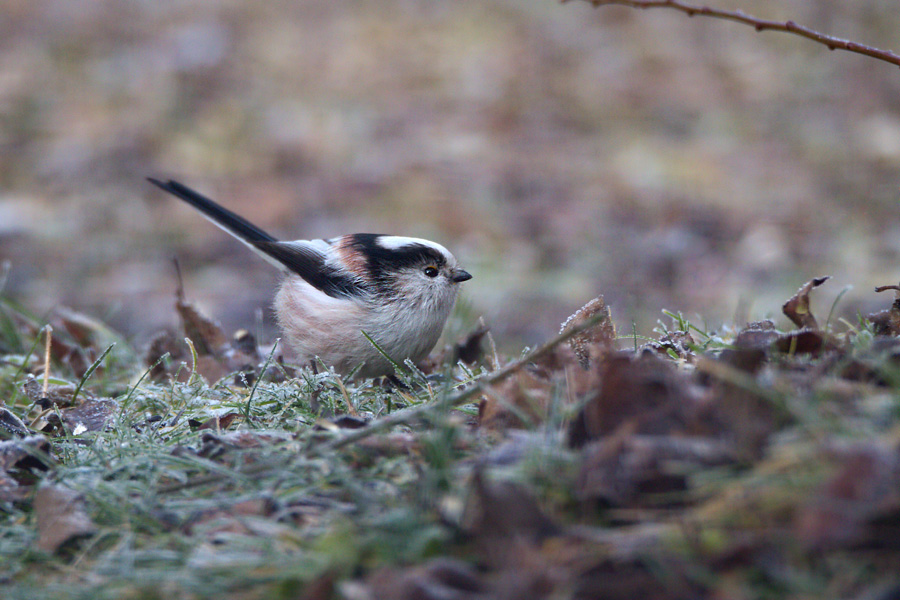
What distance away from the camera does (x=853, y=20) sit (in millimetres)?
8289

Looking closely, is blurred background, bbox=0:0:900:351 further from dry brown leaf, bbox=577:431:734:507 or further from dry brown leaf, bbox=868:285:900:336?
dry brown leaf, bbox=577:431:734:507

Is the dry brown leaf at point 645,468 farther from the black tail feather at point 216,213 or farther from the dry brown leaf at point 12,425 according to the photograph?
the black tail feather at point 216,213

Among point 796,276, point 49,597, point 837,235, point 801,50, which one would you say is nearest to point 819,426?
point 49,597

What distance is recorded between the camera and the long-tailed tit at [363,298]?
124 inches

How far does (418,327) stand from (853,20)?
23.5ft

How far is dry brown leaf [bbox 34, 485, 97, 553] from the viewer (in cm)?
172

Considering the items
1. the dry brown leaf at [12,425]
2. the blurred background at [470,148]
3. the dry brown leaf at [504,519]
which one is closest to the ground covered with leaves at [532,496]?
the dry brown leaf at [504,519]

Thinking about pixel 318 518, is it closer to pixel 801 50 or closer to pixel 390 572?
pixel 390 572

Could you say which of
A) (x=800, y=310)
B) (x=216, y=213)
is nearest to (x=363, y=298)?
(x=216, y=213)

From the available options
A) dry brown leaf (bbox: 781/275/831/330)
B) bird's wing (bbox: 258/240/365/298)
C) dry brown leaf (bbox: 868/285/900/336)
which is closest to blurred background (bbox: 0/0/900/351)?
bird's wing (bbox: 258/240/365/298)

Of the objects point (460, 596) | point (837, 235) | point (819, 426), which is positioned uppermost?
point (837, 235)

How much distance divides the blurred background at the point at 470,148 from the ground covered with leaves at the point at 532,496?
9.12 ft

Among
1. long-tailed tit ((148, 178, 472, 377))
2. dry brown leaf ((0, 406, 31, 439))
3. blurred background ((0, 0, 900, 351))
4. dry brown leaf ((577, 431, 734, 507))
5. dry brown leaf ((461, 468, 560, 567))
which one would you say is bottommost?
dry brown leaf ((0, 406, 31, 439))

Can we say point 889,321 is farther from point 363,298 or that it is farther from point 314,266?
point 314,266
